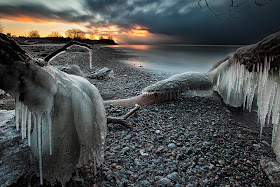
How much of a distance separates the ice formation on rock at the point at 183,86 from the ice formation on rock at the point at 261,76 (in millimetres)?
723

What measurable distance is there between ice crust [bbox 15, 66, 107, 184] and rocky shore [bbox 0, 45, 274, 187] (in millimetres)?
371

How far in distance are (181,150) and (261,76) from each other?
2314 mm

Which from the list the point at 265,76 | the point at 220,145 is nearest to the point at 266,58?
the point at 265,76

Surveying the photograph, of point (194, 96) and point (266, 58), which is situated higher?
point (266, 58)

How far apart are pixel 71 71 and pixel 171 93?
3.98 metres

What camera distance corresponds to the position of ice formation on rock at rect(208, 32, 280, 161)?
3.17 m

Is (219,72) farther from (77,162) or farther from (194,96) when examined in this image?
(77,162)

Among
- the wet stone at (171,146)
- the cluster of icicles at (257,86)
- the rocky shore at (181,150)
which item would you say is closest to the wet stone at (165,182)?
the rocky shore at (181,150)

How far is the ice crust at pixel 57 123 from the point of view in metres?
1.92

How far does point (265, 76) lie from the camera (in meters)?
3.47

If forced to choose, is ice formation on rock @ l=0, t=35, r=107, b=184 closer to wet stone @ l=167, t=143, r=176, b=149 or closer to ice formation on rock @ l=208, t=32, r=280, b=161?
wet stone @ l=167, t=143, r=176, b=149

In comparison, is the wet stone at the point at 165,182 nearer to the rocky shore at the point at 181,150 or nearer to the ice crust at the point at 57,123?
the rocky shore at the point at 181,150

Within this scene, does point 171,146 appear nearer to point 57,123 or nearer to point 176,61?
point 57,123

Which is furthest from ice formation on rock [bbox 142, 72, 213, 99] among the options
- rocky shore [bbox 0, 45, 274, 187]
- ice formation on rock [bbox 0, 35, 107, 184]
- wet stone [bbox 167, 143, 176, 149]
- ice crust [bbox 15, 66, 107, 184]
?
ice crust [bbox 15, 66, 107, 184]
